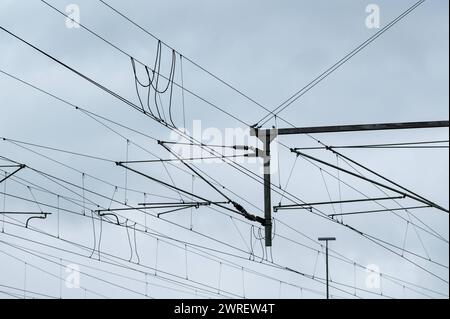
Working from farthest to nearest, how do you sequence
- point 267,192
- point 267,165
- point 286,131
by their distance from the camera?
point 267,192 → point 267,165 → point 286,131

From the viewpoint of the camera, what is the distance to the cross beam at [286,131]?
22.4m

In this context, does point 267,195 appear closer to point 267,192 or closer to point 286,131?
point 267,192

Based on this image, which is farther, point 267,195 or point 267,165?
point 267,195

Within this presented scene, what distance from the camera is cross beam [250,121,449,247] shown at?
22428 mm

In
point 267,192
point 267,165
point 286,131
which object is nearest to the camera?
point 286,131

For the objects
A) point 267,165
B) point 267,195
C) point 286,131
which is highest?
point 286,131

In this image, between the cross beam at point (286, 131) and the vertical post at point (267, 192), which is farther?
the vertical post at point (267, 192)

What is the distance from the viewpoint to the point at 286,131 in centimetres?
2367

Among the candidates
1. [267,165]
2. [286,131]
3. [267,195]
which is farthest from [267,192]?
[286,131]

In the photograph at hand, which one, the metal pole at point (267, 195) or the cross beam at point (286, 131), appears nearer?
the cross beam at point (286, 131)
